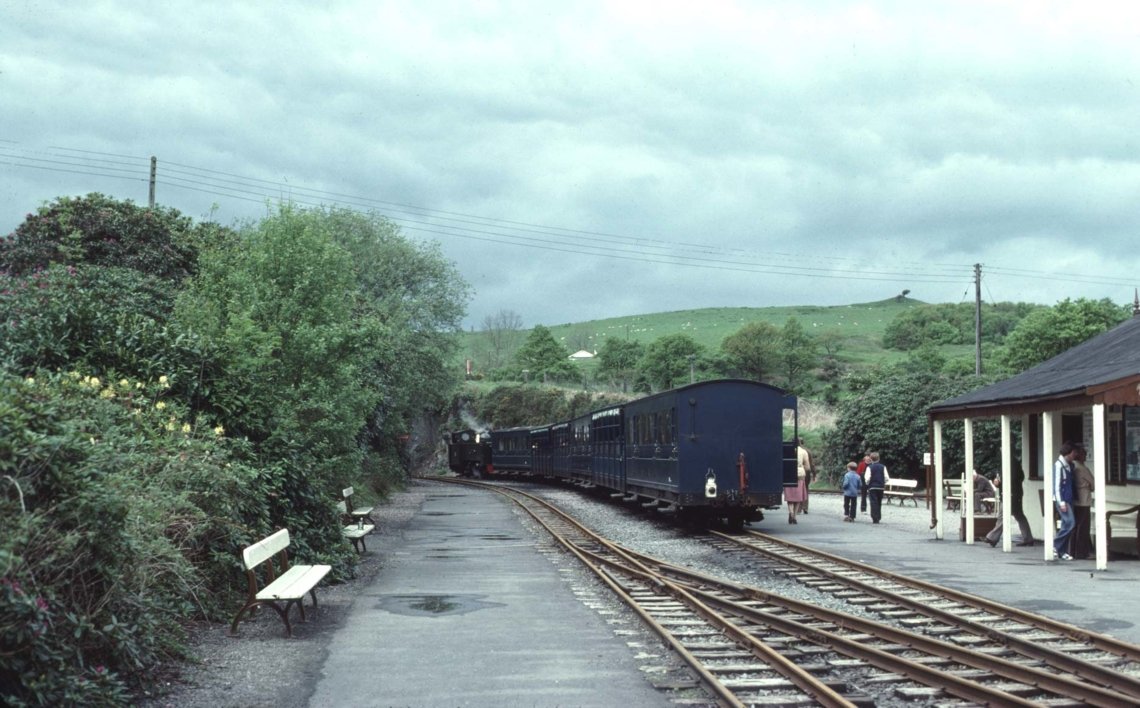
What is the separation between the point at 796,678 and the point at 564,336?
173 metres

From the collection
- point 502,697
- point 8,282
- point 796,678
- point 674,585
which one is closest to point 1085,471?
point 674,585

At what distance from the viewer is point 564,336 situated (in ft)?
598

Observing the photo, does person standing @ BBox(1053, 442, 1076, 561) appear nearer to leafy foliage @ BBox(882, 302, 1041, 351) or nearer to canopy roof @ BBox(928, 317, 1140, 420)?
canopy roof @ BBox(928, 317, 1140, 420)

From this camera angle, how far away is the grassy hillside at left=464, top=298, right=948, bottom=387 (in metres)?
147

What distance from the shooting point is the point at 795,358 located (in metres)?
105

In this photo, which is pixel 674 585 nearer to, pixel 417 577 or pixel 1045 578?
pixel 417 577

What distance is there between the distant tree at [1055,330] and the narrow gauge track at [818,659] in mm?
64460

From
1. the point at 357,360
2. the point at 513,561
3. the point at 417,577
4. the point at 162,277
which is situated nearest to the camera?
the point at 417,577

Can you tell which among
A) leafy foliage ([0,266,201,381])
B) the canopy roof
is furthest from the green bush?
the canopy roof

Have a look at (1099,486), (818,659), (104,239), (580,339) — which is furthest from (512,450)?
(580,339)

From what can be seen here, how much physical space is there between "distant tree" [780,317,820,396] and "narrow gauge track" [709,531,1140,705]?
86.7 metres

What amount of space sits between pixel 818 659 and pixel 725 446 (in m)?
13.2

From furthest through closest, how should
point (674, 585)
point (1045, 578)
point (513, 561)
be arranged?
point (513, 561)
point (1045, 578)
point (674, 585)

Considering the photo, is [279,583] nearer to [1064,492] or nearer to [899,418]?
[1064,492]
